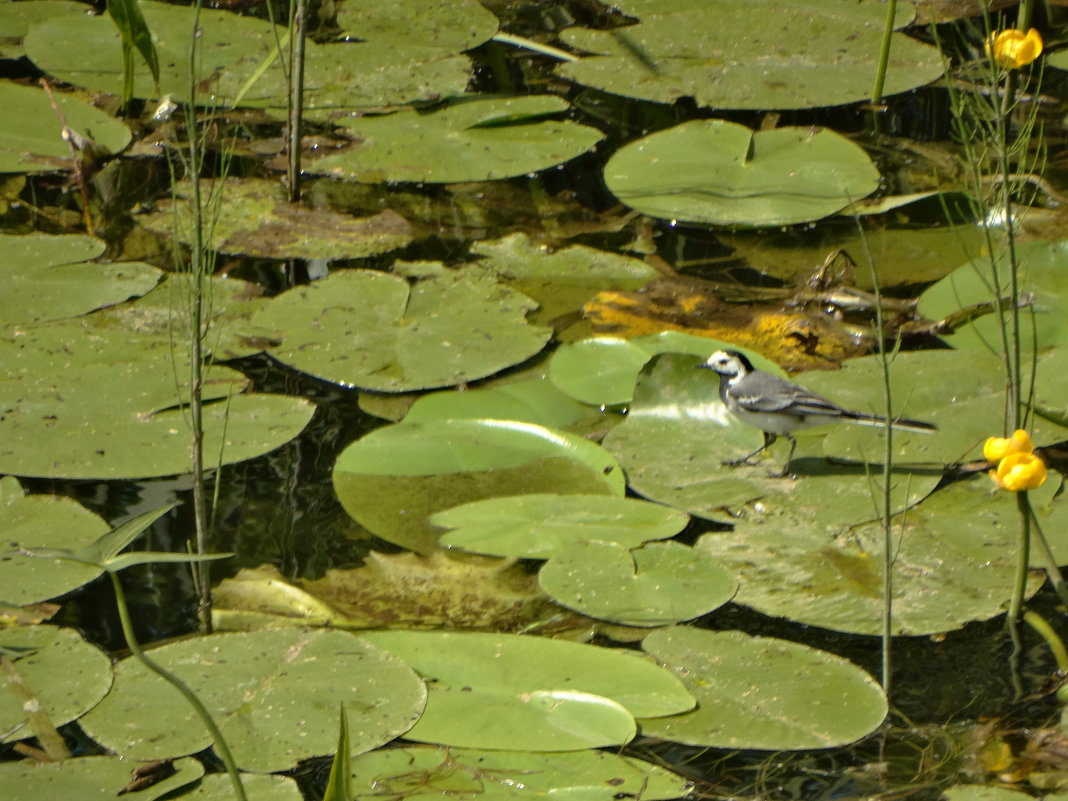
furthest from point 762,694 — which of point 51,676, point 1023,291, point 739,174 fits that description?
point 739,174

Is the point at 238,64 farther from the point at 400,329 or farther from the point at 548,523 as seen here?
the point at 548,523

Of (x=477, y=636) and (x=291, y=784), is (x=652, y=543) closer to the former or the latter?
(x=477, y=636)

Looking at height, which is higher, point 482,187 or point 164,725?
point 482,187

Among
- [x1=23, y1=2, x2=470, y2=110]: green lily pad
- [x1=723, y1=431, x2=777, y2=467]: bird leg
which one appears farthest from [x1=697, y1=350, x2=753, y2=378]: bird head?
[x1=23, y1=2, x2=470, y2=110]: green lily pad

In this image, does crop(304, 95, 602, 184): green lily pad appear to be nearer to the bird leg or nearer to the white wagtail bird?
the white wagtail bird

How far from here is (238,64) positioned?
6273 millimetres

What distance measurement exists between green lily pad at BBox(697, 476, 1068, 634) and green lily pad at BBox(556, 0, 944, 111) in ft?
9.17

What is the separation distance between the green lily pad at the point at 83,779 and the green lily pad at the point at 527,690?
44 centimetres

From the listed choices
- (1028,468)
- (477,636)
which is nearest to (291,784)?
(477,636)

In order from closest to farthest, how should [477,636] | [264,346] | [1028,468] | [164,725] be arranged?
[1028,468] < [164,725] < [477,636] < [264,346]

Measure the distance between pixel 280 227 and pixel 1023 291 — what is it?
2.81 meters

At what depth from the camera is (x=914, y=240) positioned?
17.3ft

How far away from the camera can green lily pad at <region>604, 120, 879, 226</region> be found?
5250mm

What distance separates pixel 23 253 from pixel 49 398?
1.06 metres
